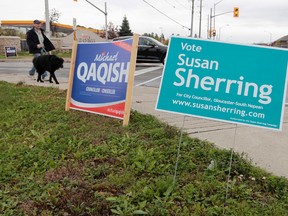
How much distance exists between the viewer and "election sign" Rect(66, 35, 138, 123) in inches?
187

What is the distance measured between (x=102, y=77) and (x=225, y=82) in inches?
94.8

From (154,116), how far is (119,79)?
0.95 metres

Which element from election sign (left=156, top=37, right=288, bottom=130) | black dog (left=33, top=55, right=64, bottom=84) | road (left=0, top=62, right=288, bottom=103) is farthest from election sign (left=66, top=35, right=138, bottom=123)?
road (left=0, top=62, right=288, bottom=103)

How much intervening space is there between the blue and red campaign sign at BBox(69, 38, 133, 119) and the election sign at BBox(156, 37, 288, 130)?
163cm

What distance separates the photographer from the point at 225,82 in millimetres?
3061

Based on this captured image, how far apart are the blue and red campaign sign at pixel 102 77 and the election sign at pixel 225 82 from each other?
1.63m

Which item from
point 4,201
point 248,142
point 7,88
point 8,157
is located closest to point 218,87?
point 248,142

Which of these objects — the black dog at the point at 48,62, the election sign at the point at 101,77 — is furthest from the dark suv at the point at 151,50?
the election sign at the point at 101,77

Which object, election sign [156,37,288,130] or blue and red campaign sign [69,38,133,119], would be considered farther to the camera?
blue and red campaign sign [69,38,133,119]

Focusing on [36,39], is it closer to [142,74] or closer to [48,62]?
[48,62]

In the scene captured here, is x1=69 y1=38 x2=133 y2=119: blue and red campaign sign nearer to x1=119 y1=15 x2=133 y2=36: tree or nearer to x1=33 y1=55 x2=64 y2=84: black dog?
x1=33 y1=55 x2=64 y2=84: black dog

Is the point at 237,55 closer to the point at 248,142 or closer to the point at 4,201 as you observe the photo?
the point at 248,142

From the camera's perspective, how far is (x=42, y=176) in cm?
330

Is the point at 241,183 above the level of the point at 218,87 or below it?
below
